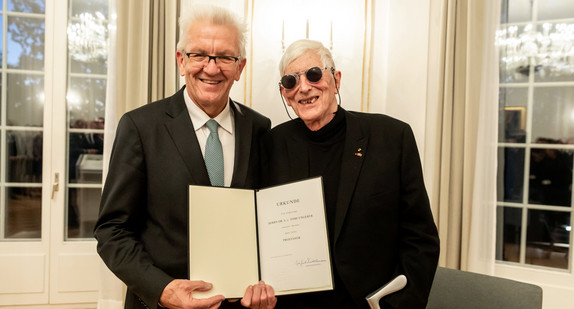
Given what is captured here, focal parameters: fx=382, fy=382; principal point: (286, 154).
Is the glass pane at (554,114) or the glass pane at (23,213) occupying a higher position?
the glass pane at (554,114)

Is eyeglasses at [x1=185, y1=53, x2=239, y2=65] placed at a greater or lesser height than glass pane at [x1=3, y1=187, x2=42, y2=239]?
greater

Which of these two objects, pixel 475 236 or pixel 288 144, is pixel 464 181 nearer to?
pixel 475 236

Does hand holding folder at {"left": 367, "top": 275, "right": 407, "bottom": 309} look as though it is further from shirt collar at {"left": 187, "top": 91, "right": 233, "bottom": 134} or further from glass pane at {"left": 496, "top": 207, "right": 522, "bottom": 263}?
glass pane at {"left": 496, "top": 207, "right": 522, "bottom": 263}

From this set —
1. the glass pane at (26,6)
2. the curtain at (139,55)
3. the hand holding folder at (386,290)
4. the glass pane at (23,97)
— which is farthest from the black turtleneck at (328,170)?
the glass pane at (26,6)

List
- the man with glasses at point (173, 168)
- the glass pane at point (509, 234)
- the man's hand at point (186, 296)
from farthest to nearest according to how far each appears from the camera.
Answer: the glass pane at point (509, 234) → the man with glasses at point (173, 168) → the man's hand at point (186, 296)

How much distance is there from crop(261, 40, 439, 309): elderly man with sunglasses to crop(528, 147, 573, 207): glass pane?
2.14 meters

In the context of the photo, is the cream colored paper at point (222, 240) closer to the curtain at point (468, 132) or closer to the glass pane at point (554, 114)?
the curtain at point (468, 132)

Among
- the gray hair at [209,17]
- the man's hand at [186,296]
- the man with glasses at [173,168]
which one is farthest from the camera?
the gray hair at [209,17]

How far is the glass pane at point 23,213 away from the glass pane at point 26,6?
4.91 ft

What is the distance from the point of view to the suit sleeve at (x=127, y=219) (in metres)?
1.17

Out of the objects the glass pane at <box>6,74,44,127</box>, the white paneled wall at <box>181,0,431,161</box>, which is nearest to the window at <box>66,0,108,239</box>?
the glass pane at <box>6,74,44,127</box>

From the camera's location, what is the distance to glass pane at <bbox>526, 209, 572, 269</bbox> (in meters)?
2.88

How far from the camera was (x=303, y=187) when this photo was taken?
3.95 ft
